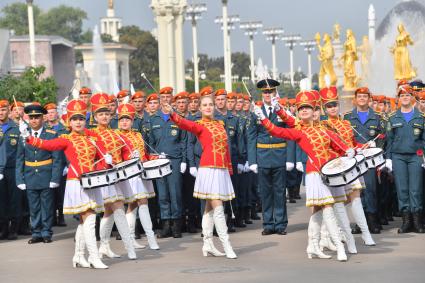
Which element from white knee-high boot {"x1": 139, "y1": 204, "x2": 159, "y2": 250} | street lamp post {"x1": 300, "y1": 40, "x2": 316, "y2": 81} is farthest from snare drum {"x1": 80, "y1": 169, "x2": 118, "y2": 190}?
street lamp post {"x1": 300, "y1": 40, "x2": 316, "y2": 81}

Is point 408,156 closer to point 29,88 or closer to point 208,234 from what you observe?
point 208,234

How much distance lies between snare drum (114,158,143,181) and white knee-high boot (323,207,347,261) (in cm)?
237

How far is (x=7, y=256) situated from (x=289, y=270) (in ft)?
15.4

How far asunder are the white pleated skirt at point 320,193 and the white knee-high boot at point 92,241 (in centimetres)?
264

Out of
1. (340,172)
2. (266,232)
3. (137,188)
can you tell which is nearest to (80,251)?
(137,188)

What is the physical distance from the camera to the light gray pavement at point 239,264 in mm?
14797

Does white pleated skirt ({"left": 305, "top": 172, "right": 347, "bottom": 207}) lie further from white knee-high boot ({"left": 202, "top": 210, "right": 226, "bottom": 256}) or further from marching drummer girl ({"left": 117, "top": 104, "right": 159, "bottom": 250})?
marching drummer girl ({"left": 117, "top": 104, "right": 159, "bottom": 250})

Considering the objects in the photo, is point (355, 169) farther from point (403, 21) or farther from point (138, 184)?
point (403, 21)

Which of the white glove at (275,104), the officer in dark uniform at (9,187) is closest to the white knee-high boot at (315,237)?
the white glove at (275,104)

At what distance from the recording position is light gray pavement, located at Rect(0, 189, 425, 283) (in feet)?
48.5

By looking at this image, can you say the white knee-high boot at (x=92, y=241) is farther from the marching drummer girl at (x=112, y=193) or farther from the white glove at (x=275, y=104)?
the white glove at (x=275, y=104)

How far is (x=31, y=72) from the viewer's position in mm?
41719

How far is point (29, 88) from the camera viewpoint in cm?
4047

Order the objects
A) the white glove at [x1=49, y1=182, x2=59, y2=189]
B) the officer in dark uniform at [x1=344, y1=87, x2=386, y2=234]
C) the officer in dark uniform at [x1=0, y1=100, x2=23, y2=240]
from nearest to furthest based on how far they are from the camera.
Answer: the officer in dark uniform at [x1=344, y1=87, x2=386, y2=234] < the white glove at [x1=49, y1=182, x2=59, y2=189] < the officer in dark uniform at [x1=0, y1=100, x2=23, y2=240]
